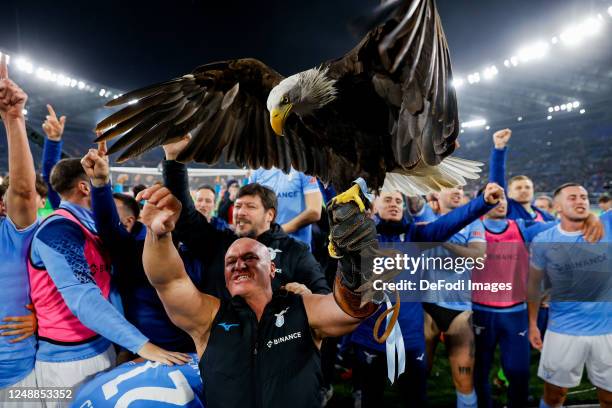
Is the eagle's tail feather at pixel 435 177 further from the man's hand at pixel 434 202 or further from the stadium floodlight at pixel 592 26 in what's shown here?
the stadium floodlight at pixel 592 26

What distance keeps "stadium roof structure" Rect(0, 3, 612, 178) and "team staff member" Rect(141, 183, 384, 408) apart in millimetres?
18145

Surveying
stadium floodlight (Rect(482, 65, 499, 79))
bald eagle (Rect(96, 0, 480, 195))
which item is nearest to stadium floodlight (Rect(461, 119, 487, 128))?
stadium floodlight (Rect(482, 65, 499, 79))

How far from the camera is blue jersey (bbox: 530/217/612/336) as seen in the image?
2904 mm

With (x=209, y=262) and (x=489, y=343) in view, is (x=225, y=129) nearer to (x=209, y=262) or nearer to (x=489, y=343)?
(x=209, y=262)

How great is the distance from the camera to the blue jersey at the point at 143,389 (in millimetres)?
1464

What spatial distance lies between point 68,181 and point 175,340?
1.06m

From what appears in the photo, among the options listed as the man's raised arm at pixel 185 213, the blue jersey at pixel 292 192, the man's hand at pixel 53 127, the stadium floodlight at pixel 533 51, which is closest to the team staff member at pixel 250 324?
the man's raised arm at pixel 185 213

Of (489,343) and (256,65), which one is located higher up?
(256,65)

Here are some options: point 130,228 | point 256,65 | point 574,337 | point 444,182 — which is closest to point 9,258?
point 130,228

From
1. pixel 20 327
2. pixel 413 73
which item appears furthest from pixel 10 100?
pixel 413 73

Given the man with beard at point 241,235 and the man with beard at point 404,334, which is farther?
the man with beard at point 404,334

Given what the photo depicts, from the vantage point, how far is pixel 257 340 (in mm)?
1643

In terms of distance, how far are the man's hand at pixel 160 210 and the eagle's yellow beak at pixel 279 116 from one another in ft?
2.49

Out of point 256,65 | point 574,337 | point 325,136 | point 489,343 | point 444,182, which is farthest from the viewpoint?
point 489,343
